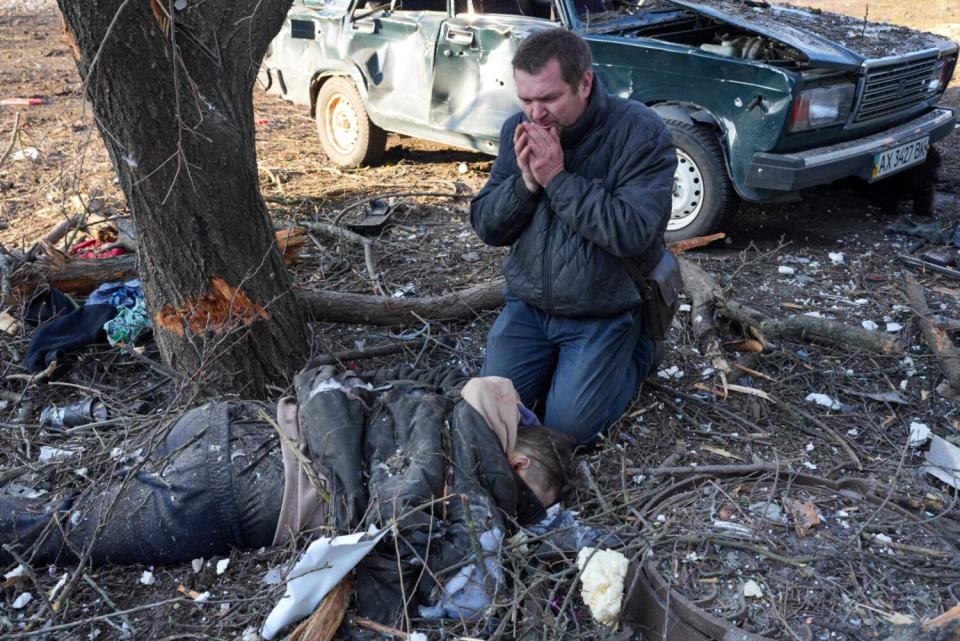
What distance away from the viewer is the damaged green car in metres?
4.66

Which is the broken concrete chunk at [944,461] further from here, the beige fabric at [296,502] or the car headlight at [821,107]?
the beige fabric at [296,502]

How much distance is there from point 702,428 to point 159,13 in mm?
2722

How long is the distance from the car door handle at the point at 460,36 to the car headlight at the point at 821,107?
2471 millimetres

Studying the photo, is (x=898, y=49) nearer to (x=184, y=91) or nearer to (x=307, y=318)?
(x=307, y=318)

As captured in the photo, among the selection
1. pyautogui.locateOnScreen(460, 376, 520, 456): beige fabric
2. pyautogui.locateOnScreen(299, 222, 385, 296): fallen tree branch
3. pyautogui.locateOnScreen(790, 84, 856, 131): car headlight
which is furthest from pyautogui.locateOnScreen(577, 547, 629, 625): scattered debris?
pyautogui.locateOnScreen(790, 84, 856, 131): car headlight

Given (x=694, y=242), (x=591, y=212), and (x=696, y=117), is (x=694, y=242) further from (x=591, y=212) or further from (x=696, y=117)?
(x=591, y=212)

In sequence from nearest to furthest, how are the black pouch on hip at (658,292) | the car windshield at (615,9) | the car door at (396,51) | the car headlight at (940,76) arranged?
the black pouch on hip at (658,292) < the car headlight at (940,76) < the car windshield at (615,9) < the car door at (396,51)

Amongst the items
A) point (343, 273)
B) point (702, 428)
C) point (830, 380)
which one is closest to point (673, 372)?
point (702, 428)

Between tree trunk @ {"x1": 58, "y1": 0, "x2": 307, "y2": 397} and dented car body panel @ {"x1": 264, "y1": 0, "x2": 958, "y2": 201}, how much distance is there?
2703 millimetres

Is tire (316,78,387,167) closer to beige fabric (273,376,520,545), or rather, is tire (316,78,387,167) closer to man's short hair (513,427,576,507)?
beige fabric (273,376,520,545)

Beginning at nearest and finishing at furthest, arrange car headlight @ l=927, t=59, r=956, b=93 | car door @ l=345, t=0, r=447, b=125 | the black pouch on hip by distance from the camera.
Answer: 1. the black pouch on hip
2. car headlight @ l=927, t=59, r=956, b=93
3. car door @ l=345, t=0, r=447, b=125

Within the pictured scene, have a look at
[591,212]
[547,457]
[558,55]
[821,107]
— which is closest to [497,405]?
[547,457]

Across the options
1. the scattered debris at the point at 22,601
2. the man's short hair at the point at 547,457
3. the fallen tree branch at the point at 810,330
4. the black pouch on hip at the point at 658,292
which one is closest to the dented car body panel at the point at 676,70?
the fallen tree branch at the point at 810,330

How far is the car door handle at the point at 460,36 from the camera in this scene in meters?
5.80
